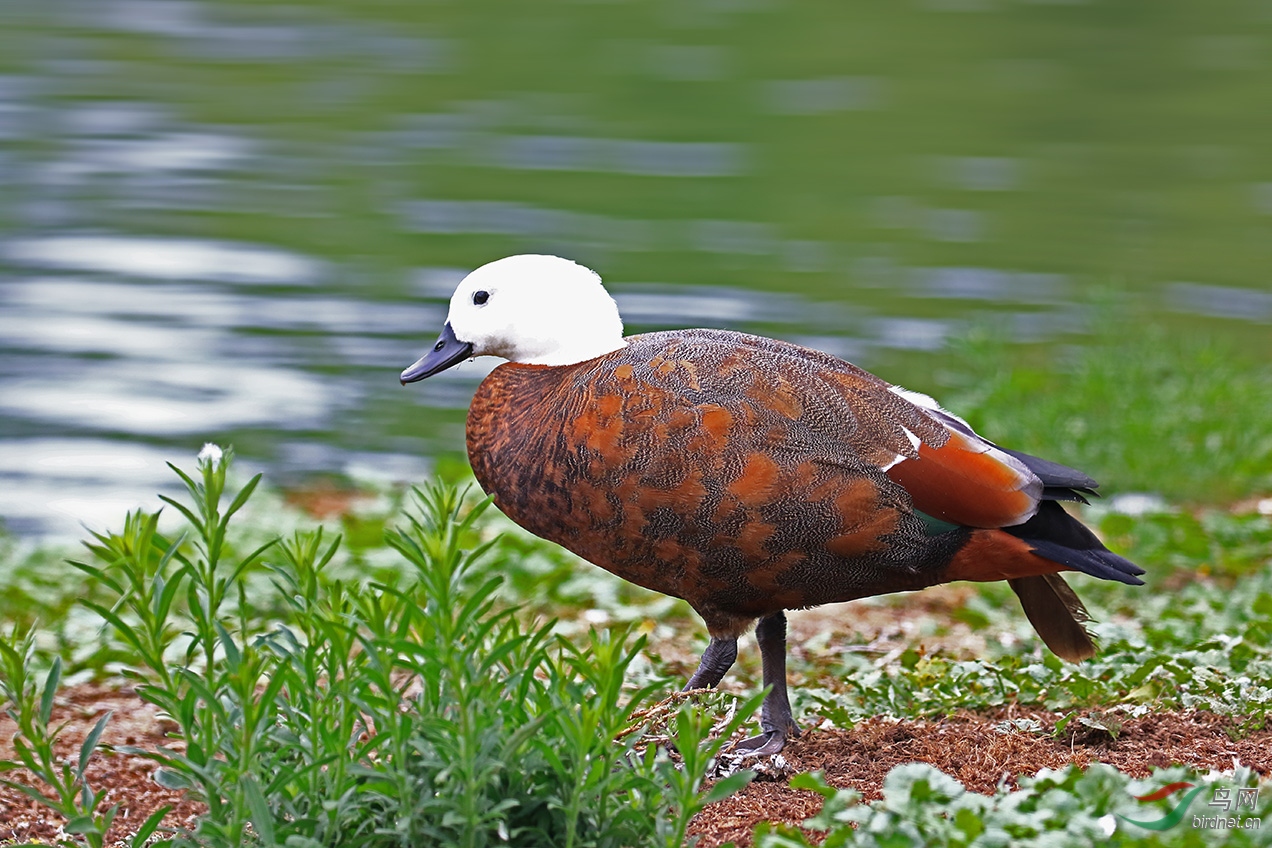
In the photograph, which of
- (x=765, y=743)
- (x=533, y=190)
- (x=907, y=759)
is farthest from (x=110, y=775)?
(x=533, y=190)

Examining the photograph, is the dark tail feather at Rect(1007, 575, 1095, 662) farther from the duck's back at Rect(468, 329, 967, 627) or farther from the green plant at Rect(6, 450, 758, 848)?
the green plant at Rect(6, 450, 758, 848)

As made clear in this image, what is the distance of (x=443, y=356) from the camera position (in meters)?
4.33

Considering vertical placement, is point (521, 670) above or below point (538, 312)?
below

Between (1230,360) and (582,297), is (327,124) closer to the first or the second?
(1230,360)

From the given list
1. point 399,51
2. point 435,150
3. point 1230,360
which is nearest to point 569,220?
point 435,150

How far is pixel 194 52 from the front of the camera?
16.3 metres

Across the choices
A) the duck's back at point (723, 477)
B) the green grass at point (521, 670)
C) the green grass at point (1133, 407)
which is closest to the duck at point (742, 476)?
the duck's back at point (723, 477)

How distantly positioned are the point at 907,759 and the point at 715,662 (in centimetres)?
57

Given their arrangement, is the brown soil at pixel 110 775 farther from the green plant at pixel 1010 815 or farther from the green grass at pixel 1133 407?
the green grass at pixel 1133 407

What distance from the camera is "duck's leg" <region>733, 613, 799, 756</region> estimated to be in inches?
164

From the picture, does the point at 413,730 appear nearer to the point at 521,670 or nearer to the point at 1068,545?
the point at 521,670

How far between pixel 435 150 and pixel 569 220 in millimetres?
2279

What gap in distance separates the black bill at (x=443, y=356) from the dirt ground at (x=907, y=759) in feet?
4.24

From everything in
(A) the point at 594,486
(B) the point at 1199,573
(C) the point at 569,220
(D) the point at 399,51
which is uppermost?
(D) the point at 399,51
